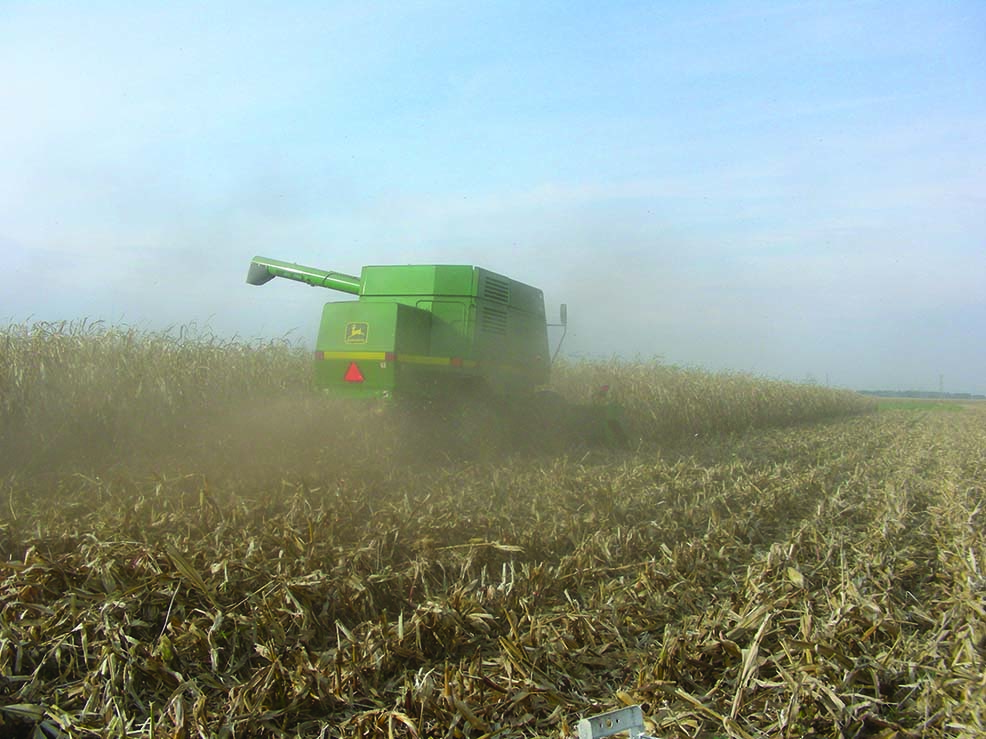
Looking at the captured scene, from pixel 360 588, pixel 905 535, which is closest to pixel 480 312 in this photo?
pixel 905 535

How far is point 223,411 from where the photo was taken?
823 cm

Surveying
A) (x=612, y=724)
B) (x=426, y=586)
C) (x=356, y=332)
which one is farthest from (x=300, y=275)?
(x=612, y=724)

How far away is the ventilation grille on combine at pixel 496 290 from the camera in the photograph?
344 inches

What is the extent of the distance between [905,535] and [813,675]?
3012 mm

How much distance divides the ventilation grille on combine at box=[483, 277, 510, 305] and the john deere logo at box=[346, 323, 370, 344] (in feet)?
5.05

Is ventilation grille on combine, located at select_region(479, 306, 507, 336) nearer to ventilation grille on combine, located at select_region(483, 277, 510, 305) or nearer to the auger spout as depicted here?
ventilation grille on combine, located at select_region(483, 277, 510, 305)

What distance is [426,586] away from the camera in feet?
12.3

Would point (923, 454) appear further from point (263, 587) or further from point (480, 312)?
point (263, 587)

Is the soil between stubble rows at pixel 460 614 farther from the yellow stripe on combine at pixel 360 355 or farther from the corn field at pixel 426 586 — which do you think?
the yellow stripe on combine at pixel 360 355

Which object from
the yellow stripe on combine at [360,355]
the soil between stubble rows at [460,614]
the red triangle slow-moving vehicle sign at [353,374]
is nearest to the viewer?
the soil between stubble rows at [460,614]

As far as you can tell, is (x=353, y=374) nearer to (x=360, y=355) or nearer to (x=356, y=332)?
(x=360, y=355)

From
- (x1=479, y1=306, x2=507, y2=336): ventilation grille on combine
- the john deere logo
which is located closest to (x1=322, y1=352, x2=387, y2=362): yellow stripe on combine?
the john deere logo

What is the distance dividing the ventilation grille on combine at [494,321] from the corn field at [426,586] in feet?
5.59

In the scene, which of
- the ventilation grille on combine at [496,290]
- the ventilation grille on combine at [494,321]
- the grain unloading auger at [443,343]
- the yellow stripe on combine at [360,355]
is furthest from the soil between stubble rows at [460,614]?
the ventilation grille on combine at [496,290]
